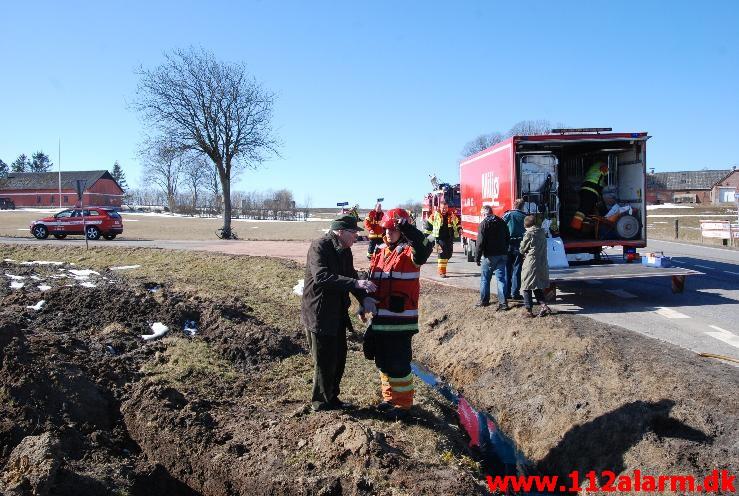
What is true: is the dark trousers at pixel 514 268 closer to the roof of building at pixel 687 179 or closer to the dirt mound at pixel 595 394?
the dirt mound at pixel 595 394

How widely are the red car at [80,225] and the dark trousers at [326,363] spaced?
2574 cm

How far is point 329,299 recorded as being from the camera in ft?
17.8

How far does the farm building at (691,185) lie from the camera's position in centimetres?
8731

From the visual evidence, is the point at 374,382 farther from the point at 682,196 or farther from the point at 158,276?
the point at 682,196

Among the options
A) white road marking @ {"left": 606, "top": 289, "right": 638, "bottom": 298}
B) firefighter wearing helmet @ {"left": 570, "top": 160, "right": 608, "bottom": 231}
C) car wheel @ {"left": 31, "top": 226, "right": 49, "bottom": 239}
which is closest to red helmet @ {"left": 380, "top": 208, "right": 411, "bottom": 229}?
white road marking @ {"left": 606, "top": 289, "right": 638, "bottom": 298}

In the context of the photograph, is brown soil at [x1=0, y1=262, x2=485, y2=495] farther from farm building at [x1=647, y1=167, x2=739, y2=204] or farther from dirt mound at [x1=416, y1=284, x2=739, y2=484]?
farm building at [x1=647, y1=167, x2=739, y2=204]

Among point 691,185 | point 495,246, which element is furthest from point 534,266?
point 691,185

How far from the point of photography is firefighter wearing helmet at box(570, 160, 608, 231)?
45.2 ft

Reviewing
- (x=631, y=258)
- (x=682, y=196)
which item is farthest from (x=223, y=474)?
(x=682, y=196)

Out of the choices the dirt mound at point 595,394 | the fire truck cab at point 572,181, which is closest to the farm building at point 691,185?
the fire truck cab at point 572,181

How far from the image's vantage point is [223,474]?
4.73 meters

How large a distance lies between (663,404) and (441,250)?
963cm

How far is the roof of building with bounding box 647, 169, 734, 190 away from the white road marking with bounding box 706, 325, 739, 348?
95.4 m

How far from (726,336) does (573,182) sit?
21.6 ft
